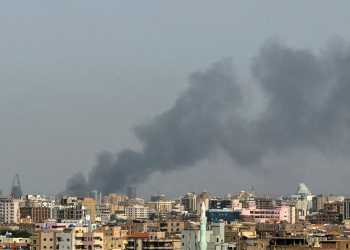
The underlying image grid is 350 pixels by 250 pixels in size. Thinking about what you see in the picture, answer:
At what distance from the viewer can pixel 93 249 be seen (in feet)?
222

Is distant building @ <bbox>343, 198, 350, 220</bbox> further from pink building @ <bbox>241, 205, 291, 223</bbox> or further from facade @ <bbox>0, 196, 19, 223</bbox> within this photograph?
facade @ <bbox>0, 196, 19, 223</bbox>

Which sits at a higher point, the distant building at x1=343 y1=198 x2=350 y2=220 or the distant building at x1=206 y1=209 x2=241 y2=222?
the distant building at x1=343 y1=198 x2=350 y2=220

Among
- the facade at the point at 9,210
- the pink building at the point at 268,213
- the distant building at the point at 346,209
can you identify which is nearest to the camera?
the pink building at the point at 268,213

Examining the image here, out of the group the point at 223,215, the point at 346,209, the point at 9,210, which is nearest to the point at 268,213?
the point at 223,215

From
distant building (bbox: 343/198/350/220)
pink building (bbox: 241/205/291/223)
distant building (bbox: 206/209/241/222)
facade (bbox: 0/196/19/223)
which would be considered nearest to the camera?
distant building (bbox: 206/209/241/222)

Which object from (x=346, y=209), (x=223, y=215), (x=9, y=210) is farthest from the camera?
(x=9, y=210)

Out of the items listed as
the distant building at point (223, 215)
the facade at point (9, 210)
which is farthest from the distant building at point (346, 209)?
the facade at point (9, 210)

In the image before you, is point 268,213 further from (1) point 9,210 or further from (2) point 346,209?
(1) point 9,210

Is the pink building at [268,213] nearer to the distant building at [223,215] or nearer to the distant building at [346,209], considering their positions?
the distant building at [223,215]

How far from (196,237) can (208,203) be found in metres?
132

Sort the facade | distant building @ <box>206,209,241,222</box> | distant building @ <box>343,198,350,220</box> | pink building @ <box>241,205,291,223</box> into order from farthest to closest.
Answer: the facade, distant building @ <box>343,198,350,220</box>, pink building @ <box>241,205,291,223</box>, distant building @ <box>206,209,241,222</box>

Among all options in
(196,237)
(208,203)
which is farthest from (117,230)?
(208,203)

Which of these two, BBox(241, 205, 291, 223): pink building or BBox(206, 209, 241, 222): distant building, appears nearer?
BBox(206, 209, 241, 222): distant building

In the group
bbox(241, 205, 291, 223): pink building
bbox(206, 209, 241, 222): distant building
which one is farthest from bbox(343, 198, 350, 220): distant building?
bbox(206, 209, 241, 222): distant building
